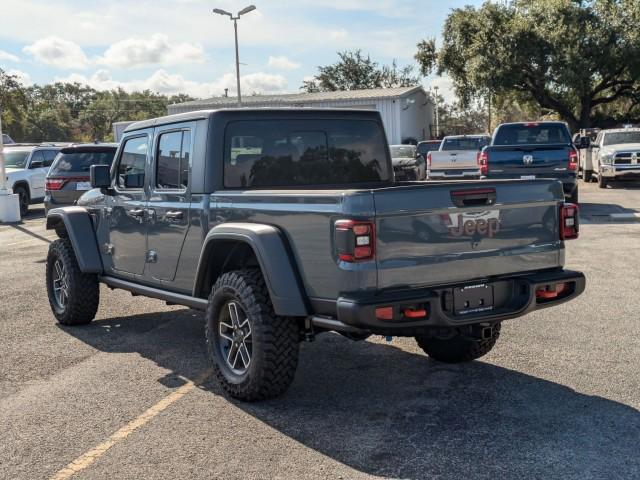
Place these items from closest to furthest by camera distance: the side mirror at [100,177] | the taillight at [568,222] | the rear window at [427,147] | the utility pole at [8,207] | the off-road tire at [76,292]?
the taillight at [568,222] → the side mirror at [100,177] → the off-road tire at [76,292] → the utility pole at [8,207] → the rear window at [427,147]

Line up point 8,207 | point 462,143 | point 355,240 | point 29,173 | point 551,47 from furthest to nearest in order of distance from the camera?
point 551,47, point 462,143, point 29,173, point 8,207, point 355,240

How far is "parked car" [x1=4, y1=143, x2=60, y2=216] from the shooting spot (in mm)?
20984

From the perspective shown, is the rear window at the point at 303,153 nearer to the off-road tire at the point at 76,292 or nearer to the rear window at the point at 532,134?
the off-road tire at the point at 76,292

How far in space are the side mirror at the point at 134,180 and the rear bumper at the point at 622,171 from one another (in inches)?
697

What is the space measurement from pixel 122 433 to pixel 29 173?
60.4ft

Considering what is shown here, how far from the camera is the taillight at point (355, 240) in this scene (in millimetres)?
4152

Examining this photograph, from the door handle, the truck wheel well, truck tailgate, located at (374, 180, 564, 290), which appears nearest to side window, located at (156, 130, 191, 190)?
the door handle

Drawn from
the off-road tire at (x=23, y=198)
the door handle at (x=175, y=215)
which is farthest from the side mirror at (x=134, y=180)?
the off-road tire at (x=23, y=198)

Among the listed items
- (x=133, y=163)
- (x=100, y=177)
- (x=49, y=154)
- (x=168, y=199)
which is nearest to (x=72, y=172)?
(x=100, y=177)

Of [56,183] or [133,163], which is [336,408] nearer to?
[133,163]

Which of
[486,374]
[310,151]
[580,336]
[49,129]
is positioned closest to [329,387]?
[486,374]

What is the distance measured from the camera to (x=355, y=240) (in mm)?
4160

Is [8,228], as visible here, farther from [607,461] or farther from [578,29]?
[578,29]

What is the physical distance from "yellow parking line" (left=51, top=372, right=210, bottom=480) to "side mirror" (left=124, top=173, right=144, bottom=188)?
5.79 ft
